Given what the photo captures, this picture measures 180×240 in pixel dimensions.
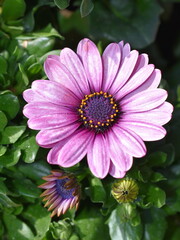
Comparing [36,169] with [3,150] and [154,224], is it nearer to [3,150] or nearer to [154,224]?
[3,150]

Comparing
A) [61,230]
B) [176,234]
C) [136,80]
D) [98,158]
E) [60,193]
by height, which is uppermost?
[136,80]

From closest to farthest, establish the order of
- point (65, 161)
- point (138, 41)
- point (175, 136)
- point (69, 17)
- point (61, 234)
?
point (65, 161) → point (61, 234) → point (175, 136) → point (138, 41) → point (69, 17)

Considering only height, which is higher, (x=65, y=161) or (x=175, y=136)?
(x=65, y=161)

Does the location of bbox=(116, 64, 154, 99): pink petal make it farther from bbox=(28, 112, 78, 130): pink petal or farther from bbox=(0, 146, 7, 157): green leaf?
bbox=(0, 146, 7, 157): green leaf

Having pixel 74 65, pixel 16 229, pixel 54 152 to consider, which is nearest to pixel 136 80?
pixel 74 65

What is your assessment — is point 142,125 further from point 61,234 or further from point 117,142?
point 61,234

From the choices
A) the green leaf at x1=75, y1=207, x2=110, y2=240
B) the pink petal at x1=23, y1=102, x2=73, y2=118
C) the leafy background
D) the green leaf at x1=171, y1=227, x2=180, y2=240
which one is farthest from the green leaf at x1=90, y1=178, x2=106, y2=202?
the green leaf at x1=171, y1=227, x2=180, y2=240

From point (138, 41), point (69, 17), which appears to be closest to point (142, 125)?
point (138, 41)
